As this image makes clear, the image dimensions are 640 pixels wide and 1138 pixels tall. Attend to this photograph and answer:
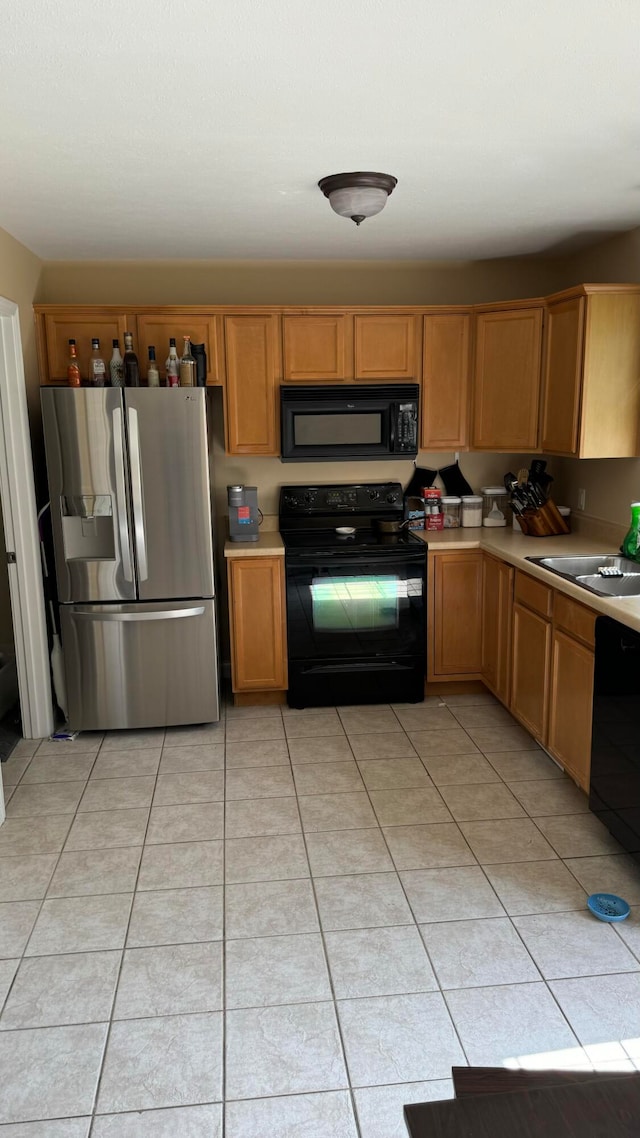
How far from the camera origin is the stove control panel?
15.3 feet

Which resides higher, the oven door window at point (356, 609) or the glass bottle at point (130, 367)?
the glass bottle at point (130, 367)

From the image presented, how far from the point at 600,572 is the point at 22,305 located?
2.94 m

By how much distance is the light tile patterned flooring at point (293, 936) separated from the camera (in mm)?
1921

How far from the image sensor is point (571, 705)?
10.6ft

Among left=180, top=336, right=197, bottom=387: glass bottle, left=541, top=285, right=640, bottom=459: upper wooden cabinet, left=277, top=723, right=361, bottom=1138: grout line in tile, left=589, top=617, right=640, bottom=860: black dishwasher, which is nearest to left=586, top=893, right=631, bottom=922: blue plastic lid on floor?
left=589, top=617, right=640, bottom=860: black dishwasher

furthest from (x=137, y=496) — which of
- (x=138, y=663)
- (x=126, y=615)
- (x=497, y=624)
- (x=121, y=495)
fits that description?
(x=497, y=624)

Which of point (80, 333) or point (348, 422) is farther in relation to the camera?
point (348, 422)

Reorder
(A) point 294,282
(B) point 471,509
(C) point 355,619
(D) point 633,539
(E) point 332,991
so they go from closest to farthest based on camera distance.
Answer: (E) point 332,991 < (D) point 633,539 < (C) point 355,619 < (A) point 294,282 < (B) point 471,509

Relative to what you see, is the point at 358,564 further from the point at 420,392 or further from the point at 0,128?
the point at 0,128

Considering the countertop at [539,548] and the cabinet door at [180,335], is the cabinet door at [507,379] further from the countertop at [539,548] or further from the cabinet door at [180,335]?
the cabinet door at [180,335]

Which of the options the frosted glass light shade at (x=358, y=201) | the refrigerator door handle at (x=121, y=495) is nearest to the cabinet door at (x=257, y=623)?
the refrigerator door handle at (x=121, y=495)

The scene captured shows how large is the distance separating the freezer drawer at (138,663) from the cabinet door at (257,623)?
0.24m

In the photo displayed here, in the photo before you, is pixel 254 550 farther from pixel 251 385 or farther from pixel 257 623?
pixel 251 385

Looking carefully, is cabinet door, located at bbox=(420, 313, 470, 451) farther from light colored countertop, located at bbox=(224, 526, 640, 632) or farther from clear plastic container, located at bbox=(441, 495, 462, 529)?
light colored countertop, located at bbox=(224, 526, 640, 632)
